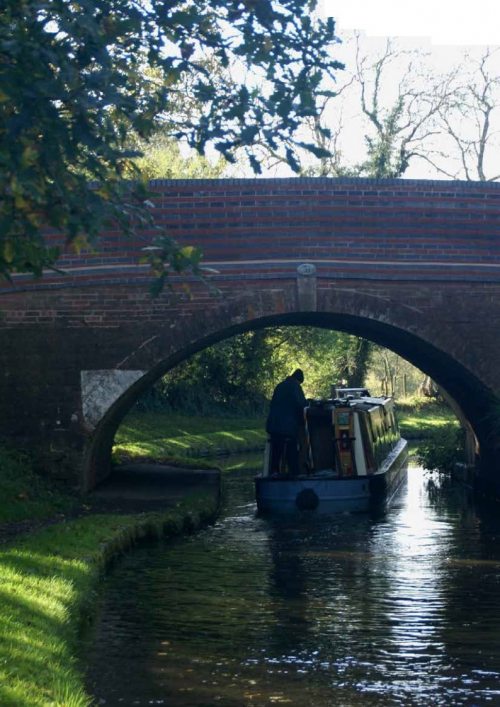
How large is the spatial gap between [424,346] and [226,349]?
1588cm

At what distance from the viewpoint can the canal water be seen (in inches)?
253

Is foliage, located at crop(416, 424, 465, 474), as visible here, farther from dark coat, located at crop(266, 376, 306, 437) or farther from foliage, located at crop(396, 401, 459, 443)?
foliage, located at crop(396, 401, 459, 443)

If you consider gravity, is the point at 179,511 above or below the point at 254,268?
below

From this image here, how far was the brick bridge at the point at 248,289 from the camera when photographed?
1399 cm

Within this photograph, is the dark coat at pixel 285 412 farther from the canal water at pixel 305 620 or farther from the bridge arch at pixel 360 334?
the canal water at pixel 305 620

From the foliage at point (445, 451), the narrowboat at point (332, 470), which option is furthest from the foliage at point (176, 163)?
the narrowboat at point (332, 470)

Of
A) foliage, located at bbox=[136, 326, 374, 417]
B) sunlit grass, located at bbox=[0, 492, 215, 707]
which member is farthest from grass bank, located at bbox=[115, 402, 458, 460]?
sunlit grass, located at bbox=[0, 492, 215, 707]

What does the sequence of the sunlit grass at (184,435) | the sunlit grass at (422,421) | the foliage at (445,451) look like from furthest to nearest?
the sunlit grass at (422,421), the sunlit grass at (184,435), the foliage at (445,451)

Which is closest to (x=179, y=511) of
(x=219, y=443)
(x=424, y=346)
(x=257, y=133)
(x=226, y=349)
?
(x=424, y=346)

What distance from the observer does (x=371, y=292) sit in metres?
14.2

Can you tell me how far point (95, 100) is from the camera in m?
5.33

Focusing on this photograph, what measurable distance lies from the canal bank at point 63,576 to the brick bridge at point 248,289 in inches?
59.1

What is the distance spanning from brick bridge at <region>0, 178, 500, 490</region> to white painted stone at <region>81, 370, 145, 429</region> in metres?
0.02

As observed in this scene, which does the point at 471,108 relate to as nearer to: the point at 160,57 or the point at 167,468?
the point at 167,468
